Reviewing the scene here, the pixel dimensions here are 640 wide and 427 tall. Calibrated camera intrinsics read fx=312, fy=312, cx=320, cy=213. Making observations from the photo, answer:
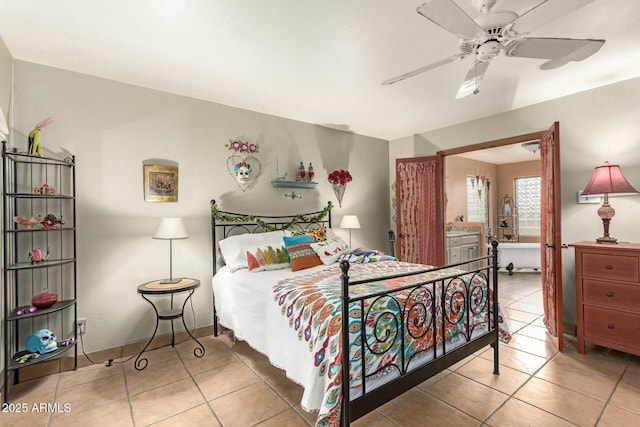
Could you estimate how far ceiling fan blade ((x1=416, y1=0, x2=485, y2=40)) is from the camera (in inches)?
58.6

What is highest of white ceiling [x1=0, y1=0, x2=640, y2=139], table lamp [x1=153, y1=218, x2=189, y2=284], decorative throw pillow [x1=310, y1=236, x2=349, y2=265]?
white ceiling [x1=0, y1=0, x2=640, y2=139]

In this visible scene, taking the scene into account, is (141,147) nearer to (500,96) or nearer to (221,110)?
(221,110)

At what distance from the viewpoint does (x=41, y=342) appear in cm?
236

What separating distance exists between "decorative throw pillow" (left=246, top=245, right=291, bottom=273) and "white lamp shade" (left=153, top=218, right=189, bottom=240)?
0.66 meters

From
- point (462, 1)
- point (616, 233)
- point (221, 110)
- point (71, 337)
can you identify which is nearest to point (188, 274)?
point (71, 337)

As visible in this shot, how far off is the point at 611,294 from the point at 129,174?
4.56m

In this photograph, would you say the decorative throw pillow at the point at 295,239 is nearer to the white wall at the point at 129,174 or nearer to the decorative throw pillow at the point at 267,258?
the decorative throw pillow at the point at 267,258

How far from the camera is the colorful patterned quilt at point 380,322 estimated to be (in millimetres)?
1678

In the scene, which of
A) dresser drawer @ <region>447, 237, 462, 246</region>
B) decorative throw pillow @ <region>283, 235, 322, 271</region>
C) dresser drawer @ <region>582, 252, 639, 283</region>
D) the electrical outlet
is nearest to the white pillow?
decorative throw pillow @ <region>283, 235, 322, 271</region>

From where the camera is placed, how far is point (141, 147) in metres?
3.09

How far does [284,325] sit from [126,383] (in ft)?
4.80

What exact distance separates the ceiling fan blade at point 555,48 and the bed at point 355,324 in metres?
1.44

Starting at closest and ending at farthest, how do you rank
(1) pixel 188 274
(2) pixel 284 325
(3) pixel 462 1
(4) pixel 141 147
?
(3) pixel 462 1 → (2) pixel 284 325 → (4) pixel 141 147 → (1) pixel 188 274

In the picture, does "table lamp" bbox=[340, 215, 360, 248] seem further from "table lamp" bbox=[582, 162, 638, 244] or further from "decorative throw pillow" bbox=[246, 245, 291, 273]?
"table lamp" bbox=[582, 162, 638, 244]
